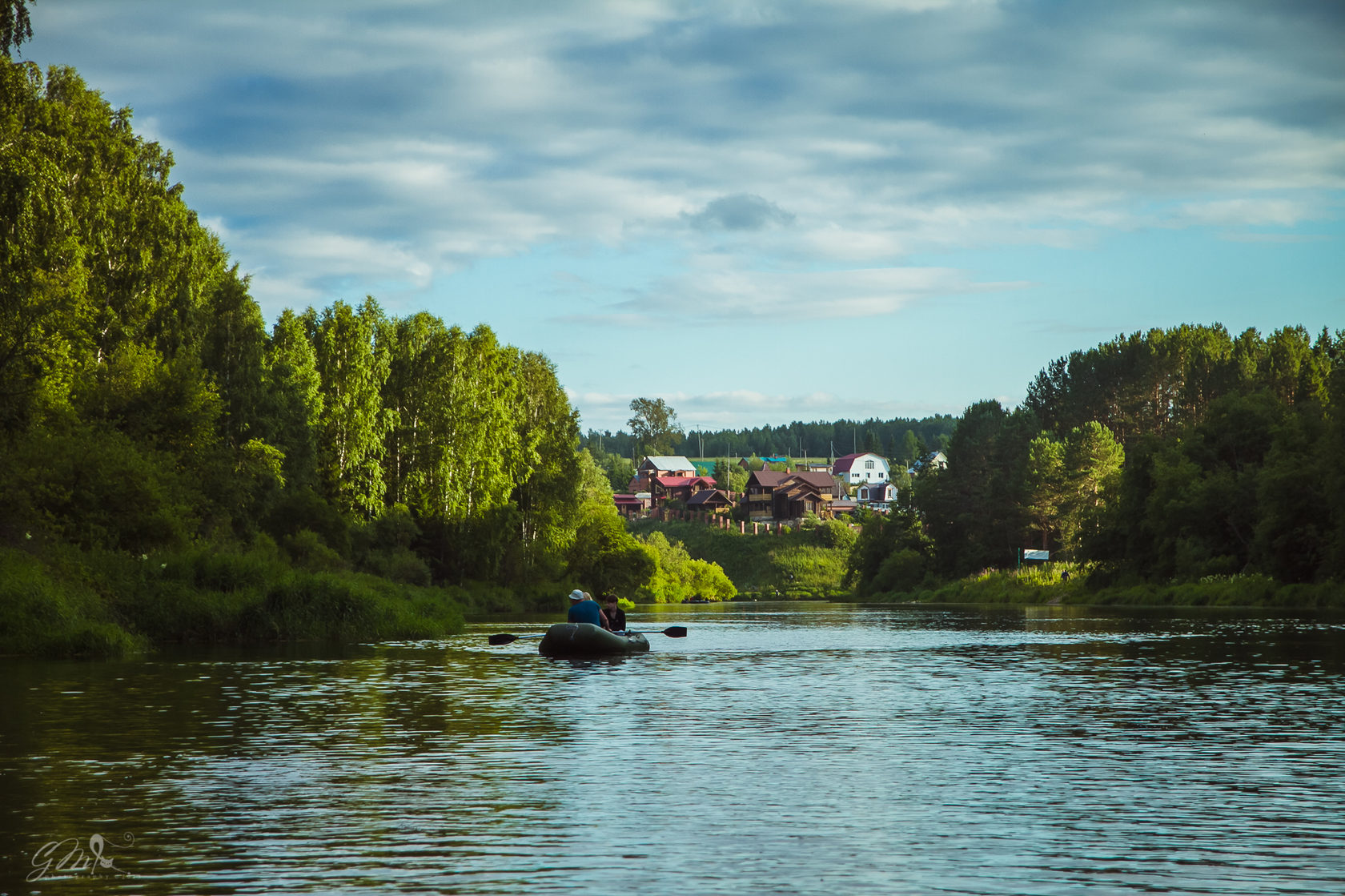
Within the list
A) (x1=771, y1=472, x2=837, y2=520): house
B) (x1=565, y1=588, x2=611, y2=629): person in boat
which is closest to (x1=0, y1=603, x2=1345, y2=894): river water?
(x1=565, y1=588, x2=611, y2=629): person in boat

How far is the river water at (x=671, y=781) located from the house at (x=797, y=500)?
14037 cm

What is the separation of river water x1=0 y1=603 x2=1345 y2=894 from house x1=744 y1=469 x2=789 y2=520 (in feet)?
471

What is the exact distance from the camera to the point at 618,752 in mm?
15688

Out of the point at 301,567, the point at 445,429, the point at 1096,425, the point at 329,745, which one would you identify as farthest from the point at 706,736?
the point at 1096,425

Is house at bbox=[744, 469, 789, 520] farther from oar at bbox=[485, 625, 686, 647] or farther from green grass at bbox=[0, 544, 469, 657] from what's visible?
green grass at bbox=[0, 544, 469, 657]

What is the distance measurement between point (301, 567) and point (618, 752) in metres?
39.1

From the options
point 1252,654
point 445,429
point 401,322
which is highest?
point 401,322

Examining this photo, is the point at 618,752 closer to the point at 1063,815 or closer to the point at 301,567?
the point at 1063,815

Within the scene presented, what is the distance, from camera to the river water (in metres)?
9.48

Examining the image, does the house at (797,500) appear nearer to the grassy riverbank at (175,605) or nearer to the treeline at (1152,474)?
the treeline at (1152,474)

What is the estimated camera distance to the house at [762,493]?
172 metres

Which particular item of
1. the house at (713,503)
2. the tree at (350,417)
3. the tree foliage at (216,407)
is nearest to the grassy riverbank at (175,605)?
the tree foliage at (216,407)
